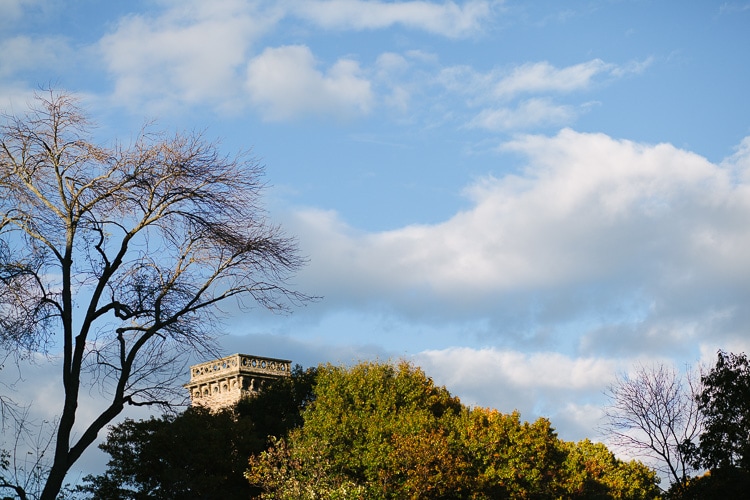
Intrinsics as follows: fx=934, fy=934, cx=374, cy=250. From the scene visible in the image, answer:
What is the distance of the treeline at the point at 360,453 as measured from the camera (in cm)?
3656

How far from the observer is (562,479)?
4803cm

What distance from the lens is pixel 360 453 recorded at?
44.5 m

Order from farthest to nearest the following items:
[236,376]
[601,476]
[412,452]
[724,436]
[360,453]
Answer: [236,376] < [601,476] < [360,453] < [412,452] < [724,436]

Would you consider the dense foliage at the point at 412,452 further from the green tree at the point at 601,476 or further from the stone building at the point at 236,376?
the stone building at the point at 236,376

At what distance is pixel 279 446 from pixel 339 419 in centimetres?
1139

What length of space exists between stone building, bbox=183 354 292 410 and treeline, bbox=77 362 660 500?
26.8ft

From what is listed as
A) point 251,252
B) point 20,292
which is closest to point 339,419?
point 251,252

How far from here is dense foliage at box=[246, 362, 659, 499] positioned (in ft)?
115

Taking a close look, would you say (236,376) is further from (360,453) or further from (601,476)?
(601,476)

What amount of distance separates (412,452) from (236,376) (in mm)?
24663

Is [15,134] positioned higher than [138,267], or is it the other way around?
[15,134]

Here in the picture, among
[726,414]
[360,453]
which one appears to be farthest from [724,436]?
[360,453]

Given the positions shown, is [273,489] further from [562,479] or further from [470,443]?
[562,479]

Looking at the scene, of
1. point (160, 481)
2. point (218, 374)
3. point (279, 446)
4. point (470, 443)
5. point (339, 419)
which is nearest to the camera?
point (279, 446)
